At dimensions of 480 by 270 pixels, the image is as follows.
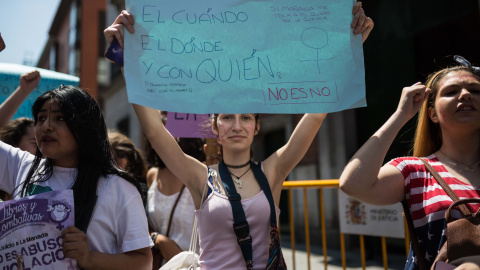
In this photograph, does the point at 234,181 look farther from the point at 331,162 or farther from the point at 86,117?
the point at 331,162

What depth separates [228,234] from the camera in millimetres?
1988

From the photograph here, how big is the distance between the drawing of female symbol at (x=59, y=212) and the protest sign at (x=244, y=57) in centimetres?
54

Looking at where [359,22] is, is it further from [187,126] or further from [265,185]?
[187,126]

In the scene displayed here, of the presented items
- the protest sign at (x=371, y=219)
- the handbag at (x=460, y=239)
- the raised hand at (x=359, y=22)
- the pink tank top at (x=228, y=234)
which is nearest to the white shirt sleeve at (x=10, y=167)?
the pink tank top at (x=228, y=234)

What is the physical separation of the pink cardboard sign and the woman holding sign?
309 millimetres

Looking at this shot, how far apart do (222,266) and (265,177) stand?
491 millimetres

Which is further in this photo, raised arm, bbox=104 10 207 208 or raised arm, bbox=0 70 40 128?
raised arm, bbox=0 70 40 128

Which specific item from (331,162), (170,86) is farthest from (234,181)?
(331,162)

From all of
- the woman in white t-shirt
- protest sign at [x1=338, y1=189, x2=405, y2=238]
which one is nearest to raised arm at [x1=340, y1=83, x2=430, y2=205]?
the woman in white t-shirt

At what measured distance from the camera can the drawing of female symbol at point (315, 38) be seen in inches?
78.7

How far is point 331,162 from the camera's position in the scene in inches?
351

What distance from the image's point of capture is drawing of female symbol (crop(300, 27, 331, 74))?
2.00 meters

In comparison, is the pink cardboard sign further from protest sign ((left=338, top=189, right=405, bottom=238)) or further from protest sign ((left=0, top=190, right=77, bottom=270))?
protest sign ((left=338, top=189, right=405, bottom=238))

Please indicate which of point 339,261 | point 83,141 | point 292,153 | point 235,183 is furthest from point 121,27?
point 339,261
